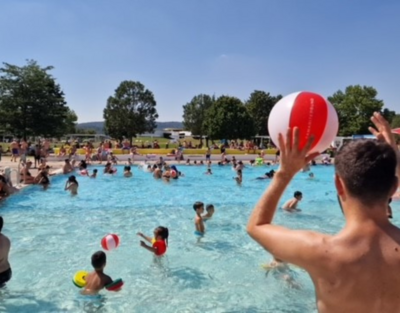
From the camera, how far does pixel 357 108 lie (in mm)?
63906

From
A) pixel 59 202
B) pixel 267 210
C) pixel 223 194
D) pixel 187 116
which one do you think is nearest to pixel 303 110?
pixel 267 210

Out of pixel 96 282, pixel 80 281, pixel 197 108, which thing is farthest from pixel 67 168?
pixel 197 108

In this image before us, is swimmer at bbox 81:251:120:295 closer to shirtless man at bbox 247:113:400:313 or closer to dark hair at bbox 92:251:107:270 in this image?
dark hair at bbox 92:251:107:270

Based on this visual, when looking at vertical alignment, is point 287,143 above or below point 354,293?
above

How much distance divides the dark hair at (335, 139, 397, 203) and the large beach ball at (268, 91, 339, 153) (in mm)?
979

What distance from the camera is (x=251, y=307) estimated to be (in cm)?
559

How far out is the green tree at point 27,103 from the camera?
3700 centimetres

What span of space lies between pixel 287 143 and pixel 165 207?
11781 millimetres

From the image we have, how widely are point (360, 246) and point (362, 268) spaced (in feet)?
0.31

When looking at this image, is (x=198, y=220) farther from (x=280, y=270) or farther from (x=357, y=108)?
(x=357, y=108)

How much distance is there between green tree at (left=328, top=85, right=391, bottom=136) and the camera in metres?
61.8

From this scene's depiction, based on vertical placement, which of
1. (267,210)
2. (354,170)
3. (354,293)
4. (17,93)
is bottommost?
(354,293)

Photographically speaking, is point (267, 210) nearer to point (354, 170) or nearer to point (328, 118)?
point (354, 170)

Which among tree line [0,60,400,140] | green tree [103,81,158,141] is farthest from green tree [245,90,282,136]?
green tree [103,81,158,141]
